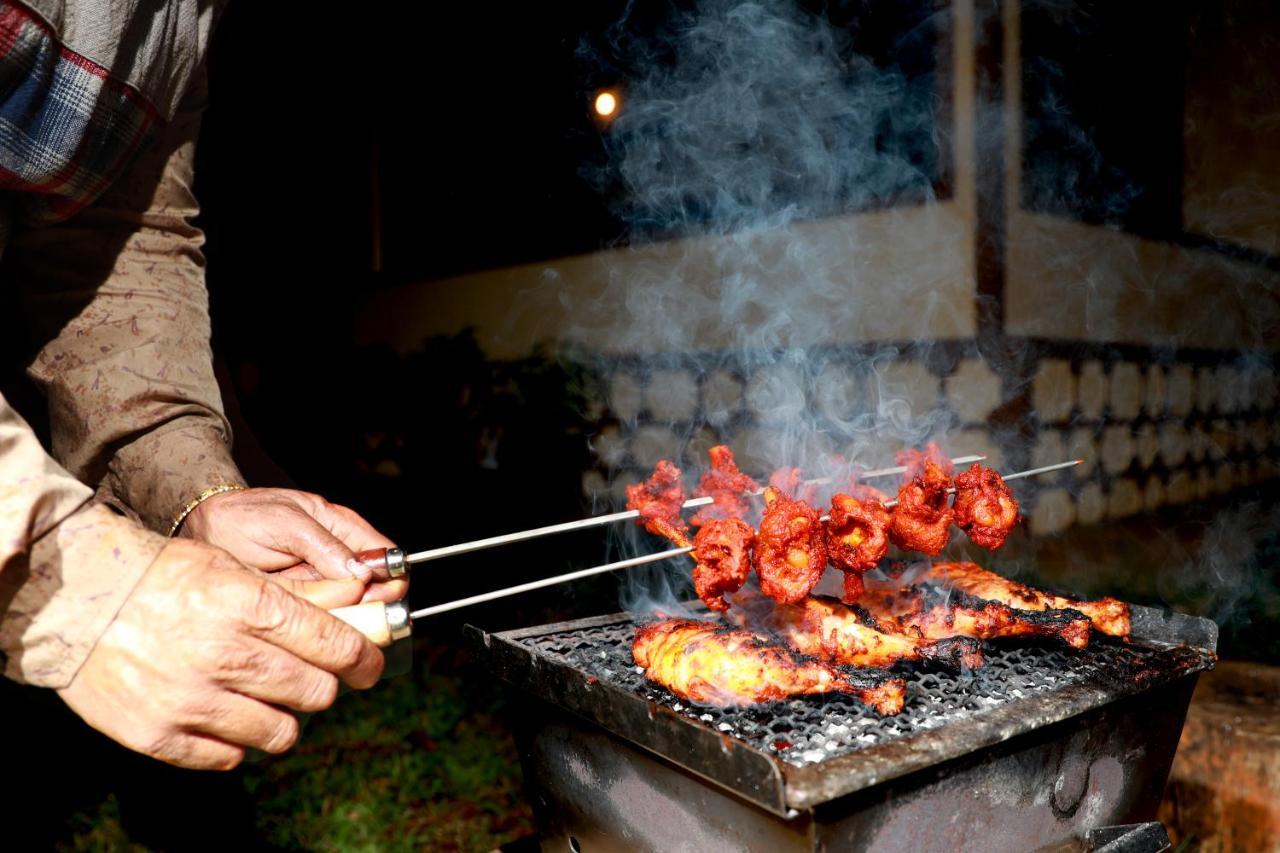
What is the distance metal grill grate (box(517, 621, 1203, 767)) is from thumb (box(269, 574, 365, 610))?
0.65 metres

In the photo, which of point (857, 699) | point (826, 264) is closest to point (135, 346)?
point (857, 699)

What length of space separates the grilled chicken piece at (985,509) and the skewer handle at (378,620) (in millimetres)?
1873

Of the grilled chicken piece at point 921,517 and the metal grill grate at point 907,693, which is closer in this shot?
the metal grill grate at point 907,693

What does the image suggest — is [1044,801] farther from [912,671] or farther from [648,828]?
[648,828]

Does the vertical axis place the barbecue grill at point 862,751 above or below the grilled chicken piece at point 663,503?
below

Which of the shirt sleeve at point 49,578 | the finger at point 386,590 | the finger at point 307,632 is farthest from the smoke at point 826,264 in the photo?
the shirt sleeve at point 49,578

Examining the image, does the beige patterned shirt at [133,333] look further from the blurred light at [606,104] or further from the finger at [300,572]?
the blurred light at [606,104]

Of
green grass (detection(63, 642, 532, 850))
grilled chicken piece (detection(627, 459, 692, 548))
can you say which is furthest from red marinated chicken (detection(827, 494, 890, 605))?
green grass (detection(63, 642, 532, 850))

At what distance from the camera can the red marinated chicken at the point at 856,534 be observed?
2.72 metres

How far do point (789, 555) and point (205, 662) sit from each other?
1.56m

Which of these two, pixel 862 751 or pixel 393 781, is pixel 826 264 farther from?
pixel 862 751

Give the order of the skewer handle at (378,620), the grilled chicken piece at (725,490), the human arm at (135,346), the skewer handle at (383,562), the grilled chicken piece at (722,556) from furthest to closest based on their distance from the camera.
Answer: the grilled chicken piece at (725,490) → the human arm at (135,346) → the grilled chicken piece at (722,556) → the skewer handle at (383,562) → the skewer handle at (378,620)

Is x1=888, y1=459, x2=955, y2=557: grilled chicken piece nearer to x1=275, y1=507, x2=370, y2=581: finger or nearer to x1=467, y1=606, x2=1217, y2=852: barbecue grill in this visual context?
x1=467, y1=606, x2=1217, y2=852: barbecue grill

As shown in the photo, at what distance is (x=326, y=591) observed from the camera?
202cm
